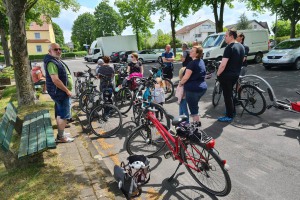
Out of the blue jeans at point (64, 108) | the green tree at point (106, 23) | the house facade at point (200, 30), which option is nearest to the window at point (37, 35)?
the green tree at point (106, 23)

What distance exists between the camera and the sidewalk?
332 centimetres

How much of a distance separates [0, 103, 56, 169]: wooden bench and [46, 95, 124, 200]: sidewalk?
19.6 inches

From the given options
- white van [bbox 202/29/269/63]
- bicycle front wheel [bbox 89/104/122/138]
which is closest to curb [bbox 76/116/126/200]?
bicycle front wheel [bbox 89/104/122/138]

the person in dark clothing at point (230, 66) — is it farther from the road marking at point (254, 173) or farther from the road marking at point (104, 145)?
the road marking at point (104, 145)

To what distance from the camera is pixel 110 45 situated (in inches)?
1244

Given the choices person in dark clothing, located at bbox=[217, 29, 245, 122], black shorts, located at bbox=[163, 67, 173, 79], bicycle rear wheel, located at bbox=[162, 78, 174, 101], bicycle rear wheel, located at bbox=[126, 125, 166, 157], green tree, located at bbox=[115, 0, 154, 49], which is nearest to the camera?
bicycle rear wheel, located at bbox=[126, 125, 166, 157]

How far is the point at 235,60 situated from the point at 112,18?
69.7 metres

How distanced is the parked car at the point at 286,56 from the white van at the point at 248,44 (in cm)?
285

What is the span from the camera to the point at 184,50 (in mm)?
7562

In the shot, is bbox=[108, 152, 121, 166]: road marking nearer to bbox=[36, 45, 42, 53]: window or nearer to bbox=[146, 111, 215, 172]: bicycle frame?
bbox=[146, 111, 215, 172]: bicycle frame

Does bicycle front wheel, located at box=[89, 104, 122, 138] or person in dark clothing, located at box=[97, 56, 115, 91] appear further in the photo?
person in dark clothing, located at box=[97, 56, 115, 91]

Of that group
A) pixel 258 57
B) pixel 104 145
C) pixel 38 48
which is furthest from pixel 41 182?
pixel 38 48

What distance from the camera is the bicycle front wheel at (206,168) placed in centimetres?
312

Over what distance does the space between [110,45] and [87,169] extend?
29.0 m
